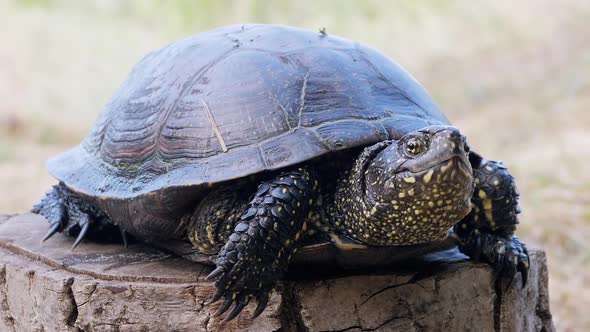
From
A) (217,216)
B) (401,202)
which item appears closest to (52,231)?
(217,216)

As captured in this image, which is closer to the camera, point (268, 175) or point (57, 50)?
point (268, 175)

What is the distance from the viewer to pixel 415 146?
145 cm

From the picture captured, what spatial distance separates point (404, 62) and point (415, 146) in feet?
26.4

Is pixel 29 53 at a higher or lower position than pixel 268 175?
higher

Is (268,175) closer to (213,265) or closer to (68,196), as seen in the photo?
(213,265)

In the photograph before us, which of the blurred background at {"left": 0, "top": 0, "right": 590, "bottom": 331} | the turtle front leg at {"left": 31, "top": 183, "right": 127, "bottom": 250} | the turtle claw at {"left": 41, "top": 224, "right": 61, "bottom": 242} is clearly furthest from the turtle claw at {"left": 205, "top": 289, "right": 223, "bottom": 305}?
the blurred background at {"left": 0, "top": 0, "right": 590, "bottom": 331}

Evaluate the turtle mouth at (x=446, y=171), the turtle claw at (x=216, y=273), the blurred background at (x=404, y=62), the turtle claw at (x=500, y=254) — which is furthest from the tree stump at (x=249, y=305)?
the blurred background at (x=404, y=62)

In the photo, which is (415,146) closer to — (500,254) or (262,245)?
(262,245)

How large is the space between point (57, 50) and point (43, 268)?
7.83m

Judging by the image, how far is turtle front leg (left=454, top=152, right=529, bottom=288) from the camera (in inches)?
71.0

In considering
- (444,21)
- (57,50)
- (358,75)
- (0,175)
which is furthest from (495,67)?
(358,75)

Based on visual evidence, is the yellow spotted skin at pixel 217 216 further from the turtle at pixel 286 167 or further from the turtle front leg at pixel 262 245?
the turtle front leg at pixel 262 245

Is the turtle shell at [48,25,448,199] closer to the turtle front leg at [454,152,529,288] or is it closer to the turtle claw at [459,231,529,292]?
the turtle front leg at [454,152,529,288]

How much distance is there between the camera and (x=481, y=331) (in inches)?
72.2
